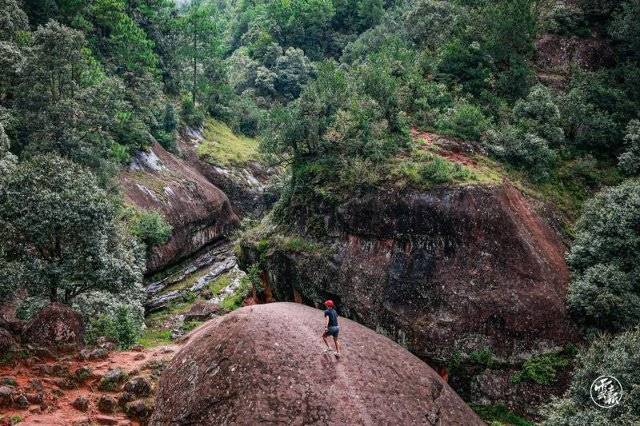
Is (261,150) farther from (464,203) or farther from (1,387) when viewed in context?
(1,387)

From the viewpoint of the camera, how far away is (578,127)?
31.2 m

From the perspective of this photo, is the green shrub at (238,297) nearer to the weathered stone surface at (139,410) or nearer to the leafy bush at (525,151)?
the weathered stone surface at (139,410)

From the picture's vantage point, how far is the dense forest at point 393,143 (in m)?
21.1

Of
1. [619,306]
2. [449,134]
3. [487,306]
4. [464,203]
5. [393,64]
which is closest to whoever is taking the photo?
[619,306]

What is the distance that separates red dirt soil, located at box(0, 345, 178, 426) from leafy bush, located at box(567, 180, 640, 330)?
61.3ft

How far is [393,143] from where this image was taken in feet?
90.6

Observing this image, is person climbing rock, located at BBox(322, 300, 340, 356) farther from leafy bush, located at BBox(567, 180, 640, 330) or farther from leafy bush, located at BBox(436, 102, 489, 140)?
leafy bush, located at BBox(436, 102, 489, 140)

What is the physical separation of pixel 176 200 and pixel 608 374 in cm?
3541

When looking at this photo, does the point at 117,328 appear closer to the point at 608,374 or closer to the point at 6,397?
the point at 6,397

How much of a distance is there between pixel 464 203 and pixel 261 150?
535 inches

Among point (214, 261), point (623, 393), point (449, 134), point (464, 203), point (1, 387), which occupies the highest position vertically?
point (449, 134)

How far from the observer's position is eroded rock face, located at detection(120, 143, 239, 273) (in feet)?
131

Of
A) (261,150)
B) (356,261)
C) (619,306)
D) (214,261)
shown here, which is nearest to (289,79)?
(214,261)

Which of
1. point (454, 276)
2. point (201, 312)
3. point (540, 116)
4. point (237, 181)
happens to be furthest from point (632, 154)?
point (237, 181)
